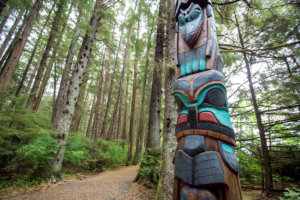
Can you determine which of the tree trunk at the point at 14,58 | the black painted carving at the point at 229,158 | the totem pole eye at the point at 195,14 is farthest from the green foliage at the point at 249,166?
the tree trunk at the point at 14,58

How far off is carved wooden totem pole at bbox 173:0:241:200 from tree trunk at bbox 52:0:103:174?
5434 millimetres

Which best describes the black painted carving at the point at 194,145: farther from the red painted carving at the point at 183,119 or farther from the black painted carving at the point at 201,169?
the red painted carving at the point at 183,119

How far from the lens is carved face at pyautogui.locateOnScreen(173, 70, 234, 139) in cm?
184

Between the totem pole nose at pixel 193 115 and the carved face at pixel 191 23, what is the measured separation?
1.13 m

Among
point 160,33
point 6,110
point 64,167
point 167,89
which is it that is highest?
point 160,33

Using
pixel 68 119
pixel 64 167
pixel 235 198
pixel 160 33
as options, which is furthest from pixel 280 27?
pixel 64 167

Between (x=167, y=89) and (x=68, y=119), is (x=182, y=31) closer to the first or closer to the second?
(x=167, y=89)

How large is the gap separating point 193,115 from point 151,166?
4.19 meters

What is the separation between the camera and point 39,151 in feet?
16.1

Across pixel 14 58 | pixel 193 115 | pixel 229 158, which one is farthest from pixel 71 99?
pixel 229 158

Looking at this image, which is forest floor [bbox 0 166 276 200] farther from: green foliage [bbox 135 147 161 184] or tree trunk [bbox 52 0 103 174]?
tree trunk [bbox 52 0 103 174]

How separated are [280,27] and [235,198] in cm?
709

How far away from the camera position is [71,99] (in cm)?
645

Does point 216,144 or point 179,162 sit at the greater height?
point 216,144
